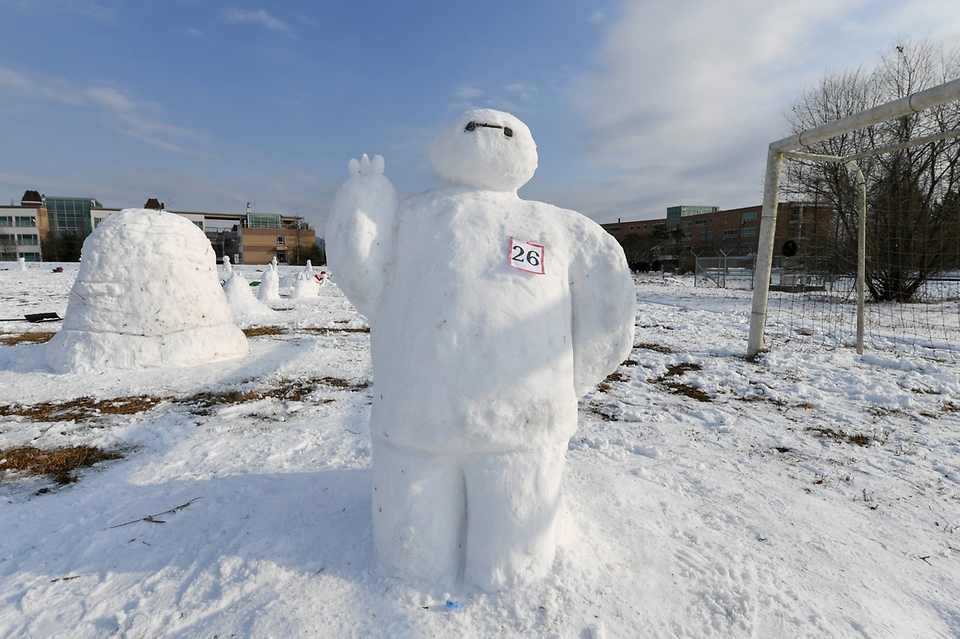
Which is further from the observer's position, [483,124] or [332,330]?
[332,330]

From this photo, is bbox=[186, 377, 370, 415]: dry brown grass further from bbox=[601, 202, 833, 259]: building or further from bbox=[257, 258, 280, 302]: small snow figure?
bbox=[601, 202, 833, 259]: building

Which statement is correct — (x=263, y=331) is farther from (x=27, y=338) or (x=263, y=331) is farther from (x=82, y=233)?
(x=82, y=233)

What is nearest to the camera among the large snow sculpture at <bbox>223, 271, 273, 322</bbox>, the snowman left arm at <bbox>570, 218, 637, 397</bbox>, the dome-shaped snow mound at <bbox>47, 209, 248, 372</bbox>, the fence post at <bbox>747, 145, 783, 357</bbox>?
the snowman left arm at <bbox>570, 218, 637, 397</bbox>

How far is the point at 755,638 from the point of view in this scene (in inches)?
67.5

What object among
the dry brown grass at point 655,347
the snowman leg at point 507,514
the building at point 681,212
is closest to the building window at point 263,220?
the building at point 681,212

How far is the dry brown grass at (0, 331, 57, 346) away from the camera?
689cm

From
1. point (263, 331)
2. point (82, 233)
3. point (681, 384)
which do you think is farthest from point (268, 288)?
point (82, 233)

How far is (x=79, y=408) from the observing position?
427cm

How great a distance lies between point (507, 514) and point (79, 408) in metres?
4.46

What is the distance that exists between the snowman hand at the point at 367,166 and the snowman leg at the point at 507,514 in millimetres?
1243

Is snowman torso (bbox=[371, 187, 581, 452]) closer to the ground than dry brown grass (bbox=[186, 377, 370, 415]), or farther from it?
farther from it

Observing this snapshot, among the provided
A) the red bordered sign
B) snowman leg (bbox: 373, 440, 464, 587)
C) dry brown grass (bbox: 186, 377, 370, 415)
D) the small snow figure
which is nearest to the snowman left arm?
the red bordered sign

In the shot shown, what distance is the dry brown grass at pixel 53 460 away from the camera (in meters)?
3.04

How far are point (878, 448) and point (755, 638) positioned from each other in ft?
8.65
